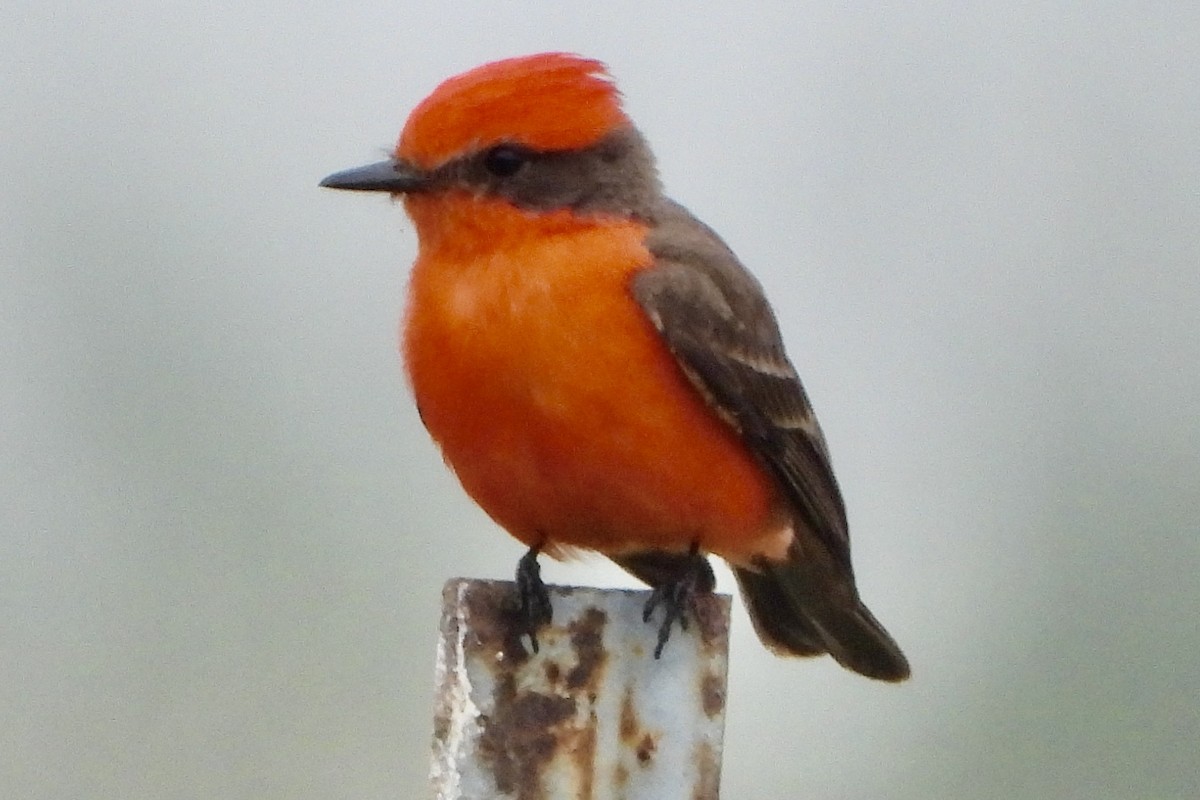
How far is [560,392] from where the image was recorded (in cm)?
347

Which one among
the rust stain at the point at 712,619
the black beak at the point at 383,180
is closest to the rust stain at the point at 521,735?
the rust stain at the point at 712,619

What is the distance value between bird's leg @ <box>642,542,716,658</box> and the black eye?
957mm

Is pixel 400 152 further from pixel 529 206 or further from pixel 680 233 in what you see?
pixel 680 233

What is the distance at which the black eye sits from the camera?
3.88 metres

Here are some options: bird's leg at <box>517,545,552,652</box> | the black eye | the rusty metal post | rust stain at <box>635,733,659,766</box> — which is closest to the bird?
the black eye

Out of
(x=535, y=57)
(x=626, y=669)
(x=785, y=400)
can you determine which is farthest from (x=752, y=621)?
(x=626, y=669)

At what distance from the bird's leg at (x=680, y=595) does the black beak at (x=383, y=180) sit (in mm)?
1046

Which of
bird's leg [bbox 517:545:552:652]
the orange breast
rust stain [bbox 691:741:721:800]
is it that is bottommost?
rust stain [bbox 691:741:721:800]

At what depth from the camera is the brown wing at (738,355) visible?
3787 mm

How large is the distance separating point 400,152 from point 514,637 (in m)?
1.83

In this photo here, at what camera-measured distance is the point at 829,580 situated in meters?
4.36

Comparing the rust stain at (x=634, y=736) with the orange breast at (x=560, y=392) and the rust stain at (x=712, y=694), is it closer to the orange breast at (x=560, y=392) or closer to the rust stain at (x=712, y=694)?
the rust stain at (x=712, y=694)

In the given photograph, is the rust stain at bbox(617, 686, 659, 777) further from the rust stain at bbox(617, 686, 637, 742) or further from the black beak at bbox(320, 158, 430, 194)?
the black beak at bbox(320, 158, 430, 194)

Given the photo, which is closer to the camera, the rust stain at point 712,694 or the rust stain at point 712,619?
the rust stain at point 712,694
